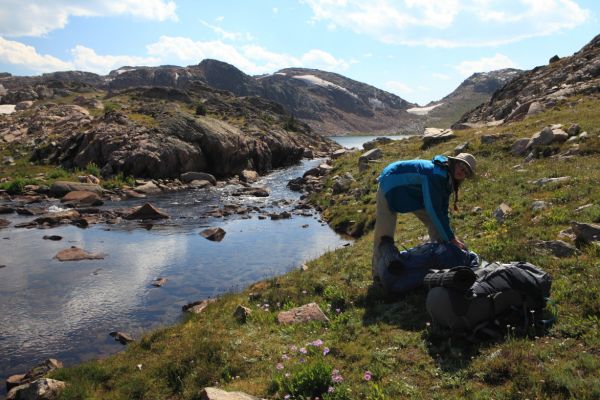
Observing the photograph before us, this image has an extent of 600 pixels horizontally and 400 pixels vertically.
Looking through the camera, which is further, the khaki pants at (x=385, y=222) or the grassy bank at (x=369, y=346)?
the khaki pants at (x=385, y=222)

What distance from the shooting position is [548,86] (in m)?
59.9

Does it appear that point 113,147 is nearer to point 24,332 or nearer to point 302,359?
point 24,332

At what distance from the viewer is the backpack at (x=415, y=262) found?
1088cm

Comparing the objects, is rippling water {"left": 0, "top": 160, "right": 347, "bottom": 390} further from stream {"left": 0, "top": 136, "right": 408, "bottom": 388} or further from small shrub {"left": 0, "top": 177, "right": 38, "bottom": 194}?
small shrub {"left": 0, "top": 177, "right": 38, "bottom": 194}

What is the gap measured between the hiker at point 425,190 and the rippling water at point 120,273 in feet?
27.9

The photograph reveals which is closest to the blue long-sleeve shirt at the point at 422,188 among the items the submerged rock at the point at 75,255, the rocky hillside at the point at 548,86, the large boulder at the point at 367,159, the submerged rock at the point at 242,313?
the submerged rock at the point at 242,313

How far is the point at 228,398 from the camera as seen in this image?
7980mm

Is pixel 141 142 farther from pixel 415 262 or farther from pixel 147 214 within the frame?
pixel 415 262

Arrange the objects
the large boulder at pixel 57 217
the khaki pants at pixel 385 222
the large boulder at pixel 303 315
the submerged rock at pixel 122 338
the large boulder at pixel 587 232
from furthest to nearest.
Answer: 1. the large boulder at pixel 57 217
2. the submerged rock at pixel 122 338
3. the khaki pants at pixel 385 222
4. the large boulder at pixel 587 232
5. the large boulder at pixel 303 315

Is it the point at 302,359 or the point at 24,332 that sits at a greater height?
the point at 302,359

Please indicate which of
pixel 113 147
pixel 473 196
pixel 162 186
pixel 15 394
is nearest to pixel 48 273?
pixel 15 394

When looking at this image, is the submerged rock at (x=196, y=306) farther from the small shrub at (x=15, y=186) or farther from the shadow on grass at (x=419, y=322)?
the small shrub at (x=15, y=186)

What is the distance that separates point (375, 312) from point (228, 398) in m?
4.36

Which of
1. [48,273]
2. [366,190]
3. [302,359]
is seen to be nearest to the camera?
[302,359]
